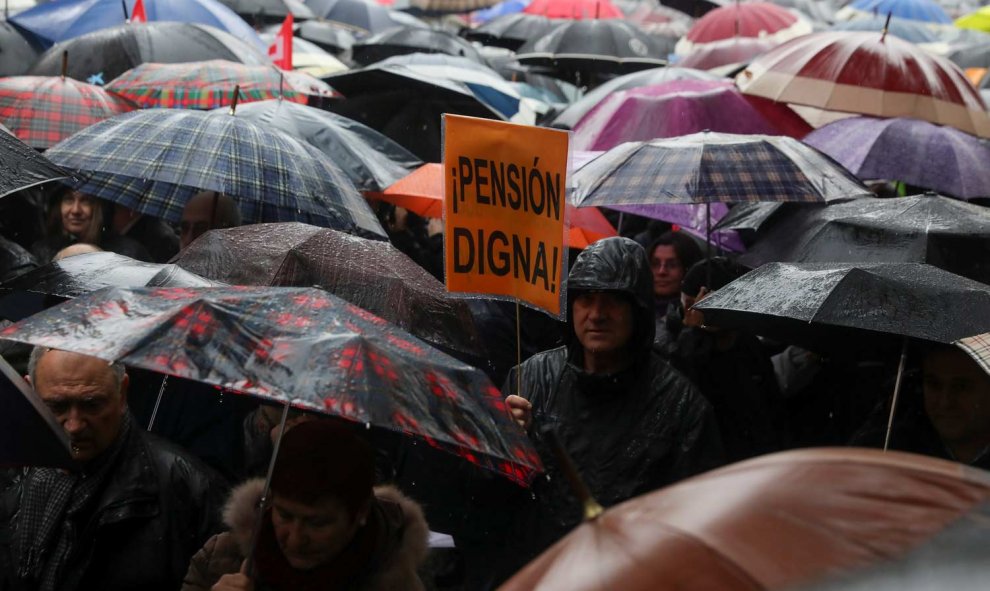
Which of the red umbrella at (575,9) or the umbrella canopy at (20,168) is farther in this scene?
the red umbrella at (575,9)

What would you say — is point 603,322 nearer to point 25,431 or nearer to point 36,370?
point 36,370

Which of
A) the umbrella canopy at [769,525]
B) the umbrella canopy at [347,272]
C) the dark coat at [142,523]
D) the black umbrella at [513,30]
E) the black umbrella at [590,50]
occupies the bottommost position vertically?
the black umbrella at [513,30]

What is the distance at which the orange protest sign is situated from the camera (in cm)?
441

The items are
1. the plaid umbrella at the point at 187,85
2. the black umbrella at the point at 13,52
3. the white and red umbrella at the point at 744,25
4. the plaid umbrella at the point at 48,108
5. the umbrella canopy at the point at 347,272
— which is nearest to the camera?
the umbrella canopy at the point at 347,272

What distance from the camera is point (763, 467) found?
7.41 ft

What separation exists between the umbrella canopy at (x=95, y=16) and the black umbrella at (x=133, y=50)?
36.1 inches

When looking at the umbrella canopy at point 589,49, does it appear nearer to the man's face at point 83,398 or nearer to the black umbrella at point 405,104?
the black umbrella at point 405,104

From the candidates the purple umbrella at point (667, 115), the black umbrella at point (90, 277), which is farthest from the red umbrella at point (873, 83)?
the black umbrella at point (90, 277)

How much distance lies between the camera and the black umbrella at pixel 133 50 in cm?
984

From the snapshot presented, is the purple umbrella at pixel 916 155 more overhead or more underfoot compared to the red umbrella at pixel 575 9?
more overhead

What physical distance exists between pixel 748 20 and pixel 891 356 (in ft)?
34.9

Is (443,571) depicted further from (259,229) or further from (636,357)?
(259,229)

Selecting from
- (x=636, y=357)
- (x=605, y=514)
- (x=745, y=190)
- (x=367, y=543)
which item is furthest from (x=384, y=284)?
(x=605, y=514)

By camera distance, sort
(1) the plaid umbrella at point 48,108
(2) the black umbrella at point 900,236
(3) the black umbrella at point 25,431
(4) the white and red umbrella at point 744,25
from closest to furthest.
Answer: (3) the black umbrella at point 25,431 → (2) the black umbrella at point 900,236 → (1) the plaid umbrella at point 48,108 → (4) the white and red umbrella at point 744,25
